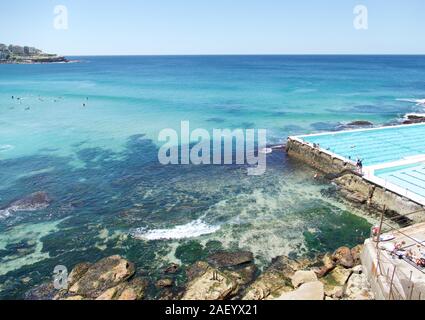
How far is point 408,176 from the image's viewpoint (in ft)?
78.0

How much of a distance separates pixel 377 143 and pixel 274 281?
75.9 ft

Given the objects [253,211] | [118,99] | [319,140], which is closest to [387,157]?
[319,140]

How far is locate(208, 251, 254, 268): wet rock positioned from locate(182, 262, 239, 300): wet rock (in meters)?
0.89

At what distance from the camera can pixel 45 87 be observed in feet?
274

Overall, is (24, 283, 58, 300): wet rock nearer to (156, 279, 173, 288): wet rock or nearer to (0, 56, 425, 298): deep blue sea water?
(0, 56, 425, 298): deep blue sea water

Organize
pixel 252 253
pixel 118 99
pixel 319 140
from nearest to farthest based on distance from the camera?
pixel 252 253 < pixel 319 140 < pixel 118 99

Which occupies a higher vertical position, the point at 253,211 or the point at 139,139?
the point at 139,139

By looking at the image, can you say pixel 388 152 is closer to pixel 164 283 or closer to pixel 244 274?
pixel 244 274

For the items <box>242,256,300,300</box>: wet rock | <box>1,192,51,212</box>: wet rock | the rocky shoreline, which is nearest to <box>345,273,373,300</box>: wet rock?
the rocky shoreline

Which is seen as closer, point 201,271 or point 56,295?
point 56,295


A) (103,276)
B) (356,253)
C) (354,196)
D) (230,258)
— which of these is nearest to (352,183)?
(354,196)

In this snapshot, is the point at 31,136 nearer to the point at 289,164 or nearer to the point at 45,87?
the point at 289,164

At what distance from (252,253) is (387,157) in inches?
708

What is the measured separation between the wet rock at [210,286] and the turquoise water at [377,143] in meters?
17.9
